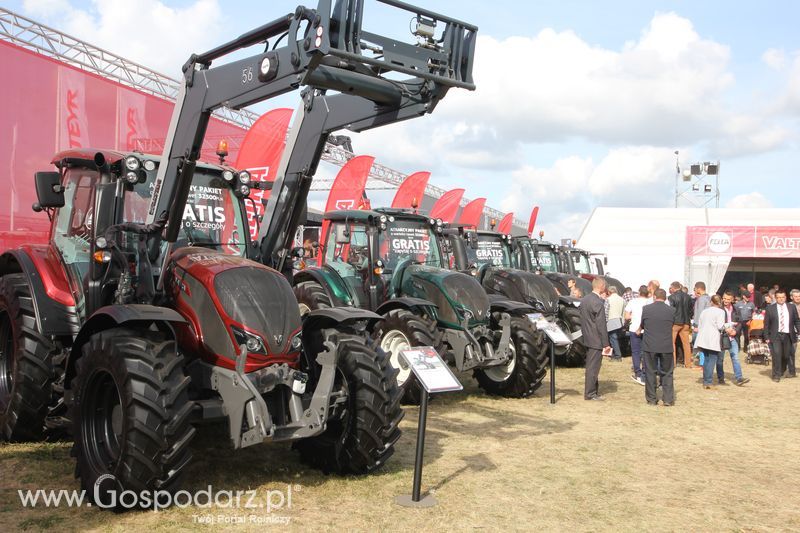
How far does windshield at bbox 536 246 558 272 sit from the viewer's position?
16641mm

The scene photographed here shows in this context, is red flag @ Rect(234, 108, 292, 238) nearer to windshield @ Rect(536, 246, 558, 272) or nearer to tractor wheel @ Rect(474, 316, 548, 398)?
windshield @ Rect(536, 246, 558, 272)

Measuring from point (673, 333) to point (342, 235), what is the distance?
6082 millimetres

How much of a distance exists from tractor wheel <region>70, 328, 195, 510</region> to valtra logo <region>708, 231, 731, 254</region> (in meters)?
22.7

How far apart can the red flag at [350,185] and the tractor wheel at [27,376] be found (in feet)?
41.8

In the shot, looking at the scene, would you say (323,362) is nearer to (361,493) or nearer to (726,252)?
(361,493)

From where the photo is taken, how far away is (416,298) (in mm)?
8852

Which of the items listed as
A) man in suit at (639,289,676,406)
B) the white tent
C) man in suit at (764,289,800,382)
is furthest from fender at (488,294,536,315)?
the white tent

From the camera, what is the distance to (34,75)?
44.6ft

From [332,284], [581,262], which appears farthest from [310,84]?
[581,262]

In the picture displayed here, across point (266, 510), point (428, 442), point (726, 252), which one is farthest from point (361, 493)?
point (726, 252)

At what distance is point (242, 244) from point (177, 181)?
97 centimetres

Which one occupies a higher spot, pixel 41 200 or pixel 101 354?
pixel 41 200

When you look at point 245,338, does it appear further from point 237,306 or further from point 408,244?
point 408,244

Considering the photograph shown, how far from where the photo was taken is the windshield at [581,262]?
18.9 meters
